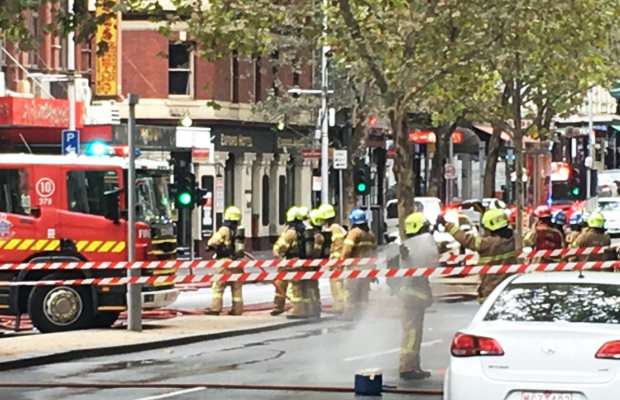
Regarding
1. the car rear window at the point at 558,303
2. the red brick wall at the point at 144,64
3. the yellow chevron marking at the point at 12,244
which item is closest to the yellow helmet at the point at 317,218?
the yellow chevron marking at the point at 12,244

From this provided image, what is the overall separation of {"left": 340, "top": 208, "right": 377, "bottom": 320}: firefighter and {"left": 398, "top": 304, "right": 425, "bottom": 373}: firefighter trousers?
26.7 feet

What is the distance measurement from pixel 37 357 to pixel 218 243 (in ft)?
24.8

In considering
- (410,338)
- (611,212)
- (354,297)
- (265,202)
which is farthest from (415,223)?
(611,212)

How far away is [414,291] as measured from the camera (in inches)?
633

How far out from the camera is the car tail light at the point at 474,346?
36.8ft

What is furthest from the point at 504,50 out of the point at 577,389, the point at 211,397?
the point at 577,389

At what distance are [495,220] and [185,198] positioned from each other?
39.7ft

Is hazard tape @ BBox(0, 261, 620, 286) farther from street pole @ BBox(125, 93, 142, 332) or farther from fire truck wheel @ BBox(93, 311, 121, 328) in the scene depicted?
→ fire truck wheel @ BBox(93, 311, 121, 328)

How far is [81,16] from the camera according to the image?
1706 centimetres

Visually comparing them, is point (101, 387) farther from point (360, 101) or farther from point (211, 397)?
point (360, 101)

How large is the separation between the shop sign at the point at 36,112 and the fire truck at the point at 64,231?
1117 centimetres

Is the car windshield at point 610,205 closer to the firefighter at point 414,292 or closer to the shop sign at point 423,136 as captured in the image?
the shop sign at point 423,136

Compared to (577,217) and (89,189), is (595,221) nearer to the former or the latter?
(577,217)

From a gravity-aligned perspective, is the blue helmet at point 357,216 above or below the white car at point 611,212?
above
